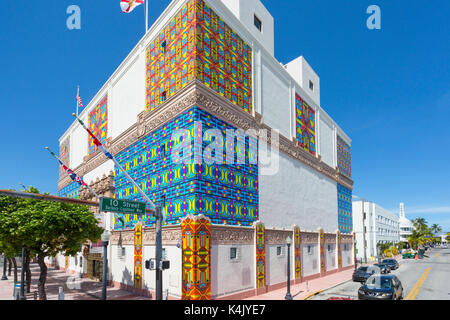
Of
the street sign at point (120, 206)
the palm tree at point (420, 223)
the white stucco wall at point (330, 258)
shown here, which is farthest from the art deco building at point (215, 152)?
the palm tree at point (420, 223)

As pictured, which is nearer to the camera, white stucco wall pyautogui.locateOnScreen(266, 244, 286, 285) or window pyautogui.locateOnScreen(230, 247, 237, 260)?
window pyautogui.locateOnScreen(230, 247, 237, 260)

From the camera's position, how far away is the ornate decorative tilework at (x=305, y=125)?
3556 cm

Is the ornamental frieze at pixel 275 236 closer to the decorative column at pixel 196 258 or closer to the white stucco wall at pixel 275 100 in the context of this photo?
the decorative column at pixel 196 258

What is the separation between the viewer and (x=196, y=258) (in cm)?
1916

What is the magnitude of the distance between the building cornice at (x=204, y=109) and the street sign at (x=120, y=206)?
7.88m

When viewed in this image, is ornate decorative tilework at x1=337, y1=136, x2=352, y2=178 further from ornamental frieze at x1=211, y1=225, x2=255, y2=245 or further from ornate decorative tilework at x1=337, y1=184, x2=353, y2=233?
ornamental frieze at x1=211, y1=225, x2=255, y2=245

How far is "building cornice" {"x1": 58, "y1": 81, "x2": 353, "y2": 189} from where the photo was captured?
2164 centimetres

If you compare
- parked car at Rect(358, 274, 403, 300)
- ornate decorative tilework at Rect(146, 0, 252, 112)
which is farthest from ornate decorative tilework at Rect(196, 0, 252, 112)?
parked car at Rect(358, 274, 403, 300)

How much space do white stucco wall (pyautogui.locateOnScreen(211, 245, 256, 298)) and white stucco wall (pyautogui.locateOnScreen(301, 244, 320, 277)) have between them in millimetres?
10458

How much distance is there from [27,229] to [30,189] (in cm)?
702

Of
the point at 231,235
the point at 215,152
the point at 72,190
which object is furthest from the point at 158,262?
the point at 72,190

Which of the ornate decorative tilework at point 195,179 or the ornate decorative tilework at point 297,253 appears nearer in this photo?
the ornate decorative tilework at point 195,179

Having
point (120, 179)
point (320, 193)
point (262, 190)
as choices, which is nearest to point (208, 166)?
point (262, 190)

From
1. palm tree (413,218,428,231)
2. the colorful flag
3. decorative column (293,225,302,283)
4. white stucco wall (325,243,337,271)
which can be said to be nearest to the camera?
the colorful flag
